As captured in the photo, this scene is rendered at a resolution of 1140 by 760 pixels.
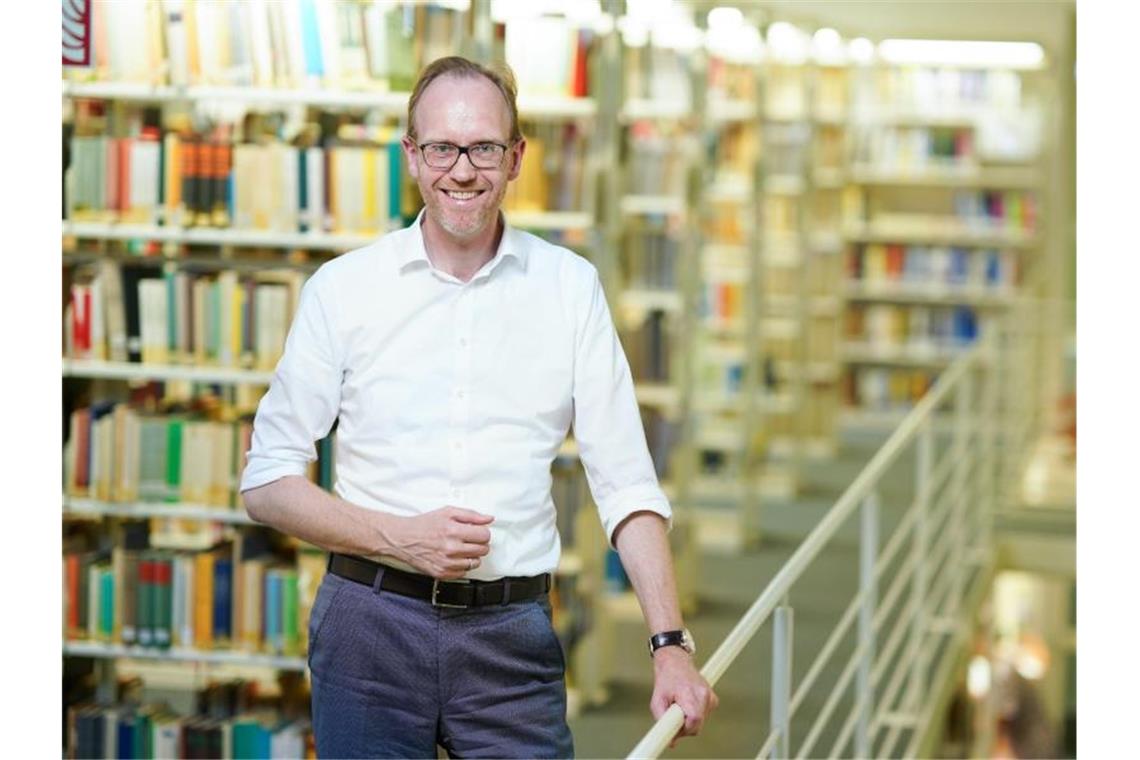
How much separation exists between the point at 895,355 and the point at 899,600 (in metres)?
4.54

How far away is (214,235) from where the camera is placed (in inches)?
143

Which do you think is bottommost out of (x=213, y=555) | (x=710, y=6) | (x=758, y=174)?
(x=213, y=555)

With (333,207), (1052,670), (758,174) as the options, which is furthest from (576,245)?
(1052,670)

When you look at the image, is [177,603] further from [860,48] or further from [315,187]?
[860,48]

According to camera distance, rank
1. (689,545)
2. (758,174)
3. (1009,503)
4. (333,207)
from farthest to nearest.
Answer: (1009,503)
(758,174)
(689,545)
(333,207)

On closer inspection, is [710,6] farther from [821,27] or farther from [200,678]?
[200,678]

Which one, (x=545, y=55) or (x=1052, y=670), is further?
(x=1052, y=670)

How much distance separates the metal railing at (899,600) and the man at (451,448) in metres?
0.26

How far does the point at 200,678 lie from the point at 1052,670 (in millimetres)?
7376

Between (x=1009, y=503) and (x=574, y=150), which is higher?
(x=574, y=150)

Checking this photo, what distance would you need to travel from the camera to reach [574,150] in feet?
16.0

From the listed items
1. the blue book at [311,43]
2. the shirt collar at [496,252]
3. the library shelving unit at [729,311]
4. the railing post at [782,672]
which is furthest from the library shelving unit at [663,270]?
the shirt collar at [496,252]

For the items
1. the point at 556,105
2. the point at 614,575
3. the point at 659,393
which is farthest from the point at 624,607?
the point at 556,105

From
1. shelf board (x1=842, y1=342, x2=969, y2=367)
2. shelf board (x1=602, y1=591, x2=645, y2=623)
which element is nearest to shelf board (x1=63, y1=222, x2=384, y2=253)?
shelf board (x1=602, y1=591, x2=645, y2=623)
